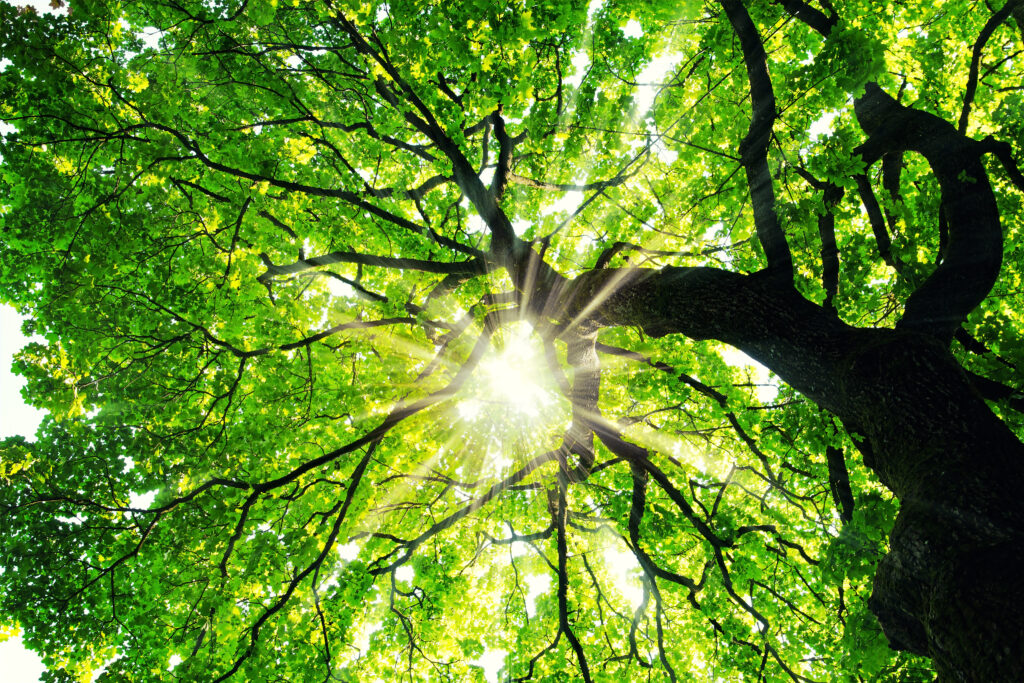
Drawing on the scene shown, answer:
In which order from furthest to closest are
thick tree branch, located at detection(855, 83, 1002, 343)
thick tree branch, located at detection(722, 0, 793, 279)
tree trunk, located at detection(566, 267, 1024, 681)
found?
thick tree branch, located at detection(722, 0, 793, 279)
thick tree branch, located at detection(855, 83, 1002, 343)
tree trunk, located at detection(566, 267, 1024, 681)

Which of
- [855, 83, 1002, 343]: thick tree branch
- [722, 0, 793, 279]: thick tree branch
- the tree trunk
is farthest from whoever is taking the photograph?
[722, 0, 793, 279]: thick tree branch

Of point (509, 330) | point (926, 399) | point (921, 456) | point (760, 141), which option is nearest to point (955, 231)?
point (760, 141)

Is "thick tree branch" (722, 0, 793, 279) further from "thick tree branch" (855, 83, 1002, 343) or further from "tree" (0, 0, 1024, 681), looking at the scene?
"thick tree branch" (855, 83, 1002, 343)

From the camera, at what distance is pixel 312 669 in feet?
15.7

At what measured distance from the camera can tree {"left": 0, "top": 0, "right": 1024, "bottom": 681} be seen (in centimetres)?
332

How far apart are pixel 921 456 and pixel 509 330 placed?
17.2ft

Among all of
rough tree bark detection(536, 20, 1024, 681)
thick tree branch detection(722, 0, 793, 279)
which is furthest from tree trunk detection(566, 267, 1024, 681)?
thick tree branch detection(722, 0, 793, 279)

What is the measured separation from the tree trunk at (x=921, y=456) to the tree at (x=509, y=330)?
0.06 ft

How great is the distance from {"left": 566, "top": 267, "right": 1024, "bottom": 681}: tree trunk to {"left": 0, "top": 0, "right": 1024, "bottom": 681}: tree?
2 cm

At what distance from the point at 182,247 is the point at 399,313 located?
10.5 feet

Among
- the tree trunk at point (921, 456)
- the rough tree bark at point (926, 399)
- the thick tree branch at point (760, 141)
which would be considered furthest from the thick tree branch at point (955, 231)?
the thick tree branch at point (760, 141)

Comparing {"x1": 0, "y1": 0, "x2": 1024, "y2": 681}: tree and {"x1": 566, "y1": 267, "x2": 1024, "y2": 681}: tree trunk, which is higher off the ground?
{"x1": 0, "y1": 0, "x2": 1024, "y2": 681}: tree

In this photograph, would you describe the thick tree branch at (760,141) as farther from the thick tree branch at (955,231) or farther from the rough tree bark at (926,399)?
the thick tree branch at (955,231)

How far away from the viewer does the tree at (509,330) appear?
3.32 meters
